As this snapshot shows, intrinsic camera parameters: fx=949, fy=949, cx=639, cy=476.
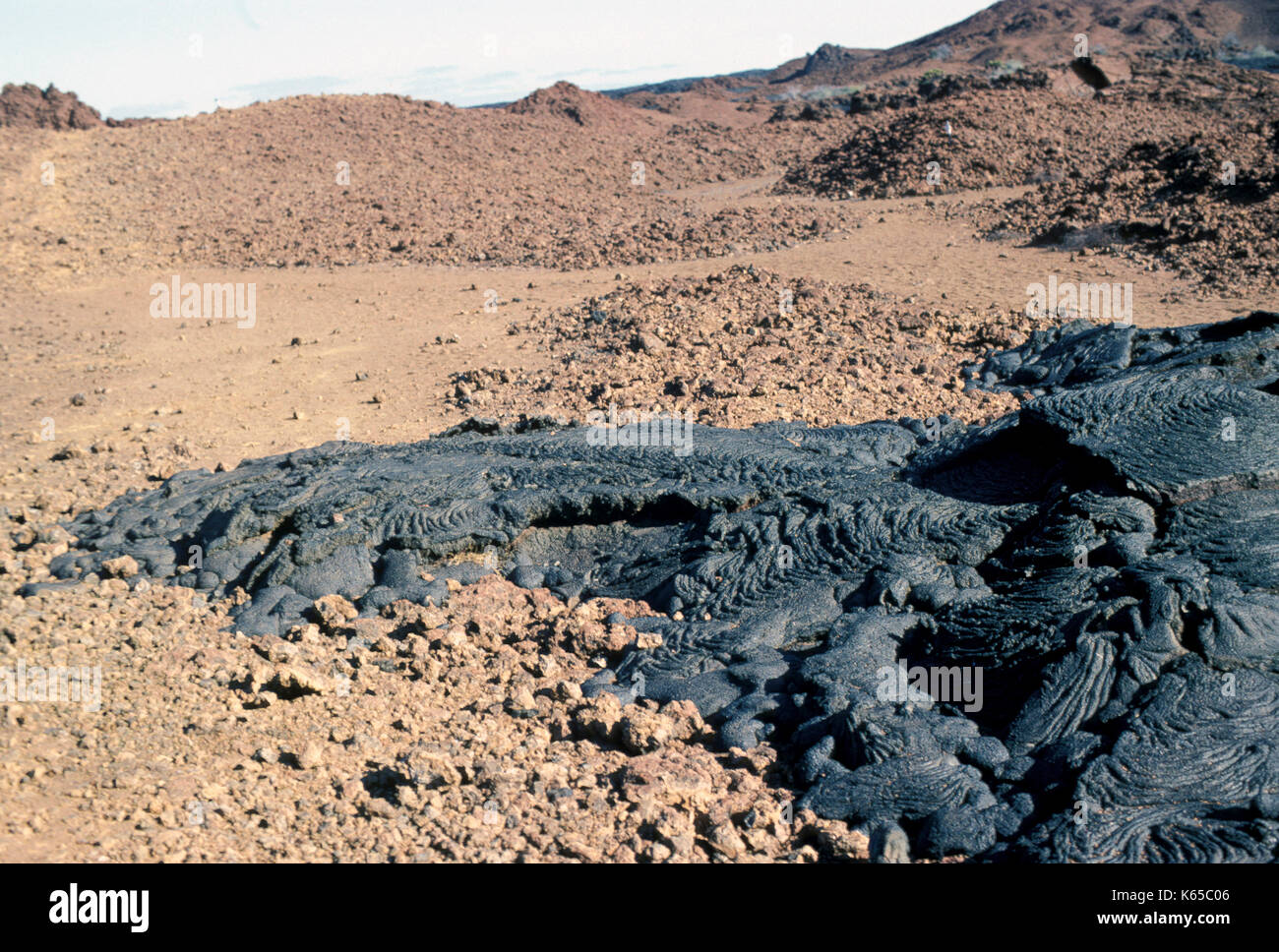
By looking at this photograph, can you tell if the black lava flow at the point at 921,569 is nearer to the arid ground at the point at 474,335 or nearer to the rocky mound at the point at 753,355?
the arid ground at the point at 474,335

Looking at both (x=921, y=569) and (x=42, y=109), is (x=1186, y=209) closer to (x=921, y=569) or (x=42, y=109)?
(x=921, y=569)

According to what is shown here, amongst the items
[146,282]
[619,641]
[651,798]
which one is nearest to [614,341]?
[619,641]

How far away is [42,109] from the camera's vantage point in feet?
67.6

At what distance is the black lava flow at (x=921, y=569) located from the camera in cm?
343

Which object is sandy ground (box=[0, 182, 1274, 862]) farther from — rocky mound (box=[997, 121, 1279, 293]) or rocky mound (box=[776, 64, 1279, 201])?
rocky mound (box=[776, 64, 1279, 201])

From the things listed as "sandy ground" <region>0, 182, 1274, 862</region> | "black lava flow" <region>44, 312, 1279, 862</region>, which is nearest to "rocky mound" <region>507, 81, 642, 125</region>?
"sandy ground" <region>0, 182, 1274, 862</region>

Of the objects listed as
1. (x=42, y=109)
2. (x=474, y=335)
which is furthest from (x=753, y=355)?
(x=42, y=109)

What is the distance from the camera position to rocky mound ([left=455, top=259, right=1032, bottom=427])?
7898mm

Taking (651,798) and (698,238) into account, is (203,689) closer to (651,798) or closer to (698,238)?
(651,798)

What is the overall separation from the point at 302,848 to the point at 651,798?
51.3 inches


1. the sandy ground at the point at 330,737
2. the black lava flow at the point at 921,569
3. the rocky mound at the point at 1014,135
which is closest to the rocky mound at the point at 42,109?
the rocky mound at the point at 1014,135

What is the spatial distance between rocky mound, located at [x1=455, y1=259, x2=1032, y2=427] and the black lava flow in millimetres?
1324

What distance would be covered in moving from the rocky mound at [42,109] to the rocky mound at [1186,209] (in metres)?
19.2
